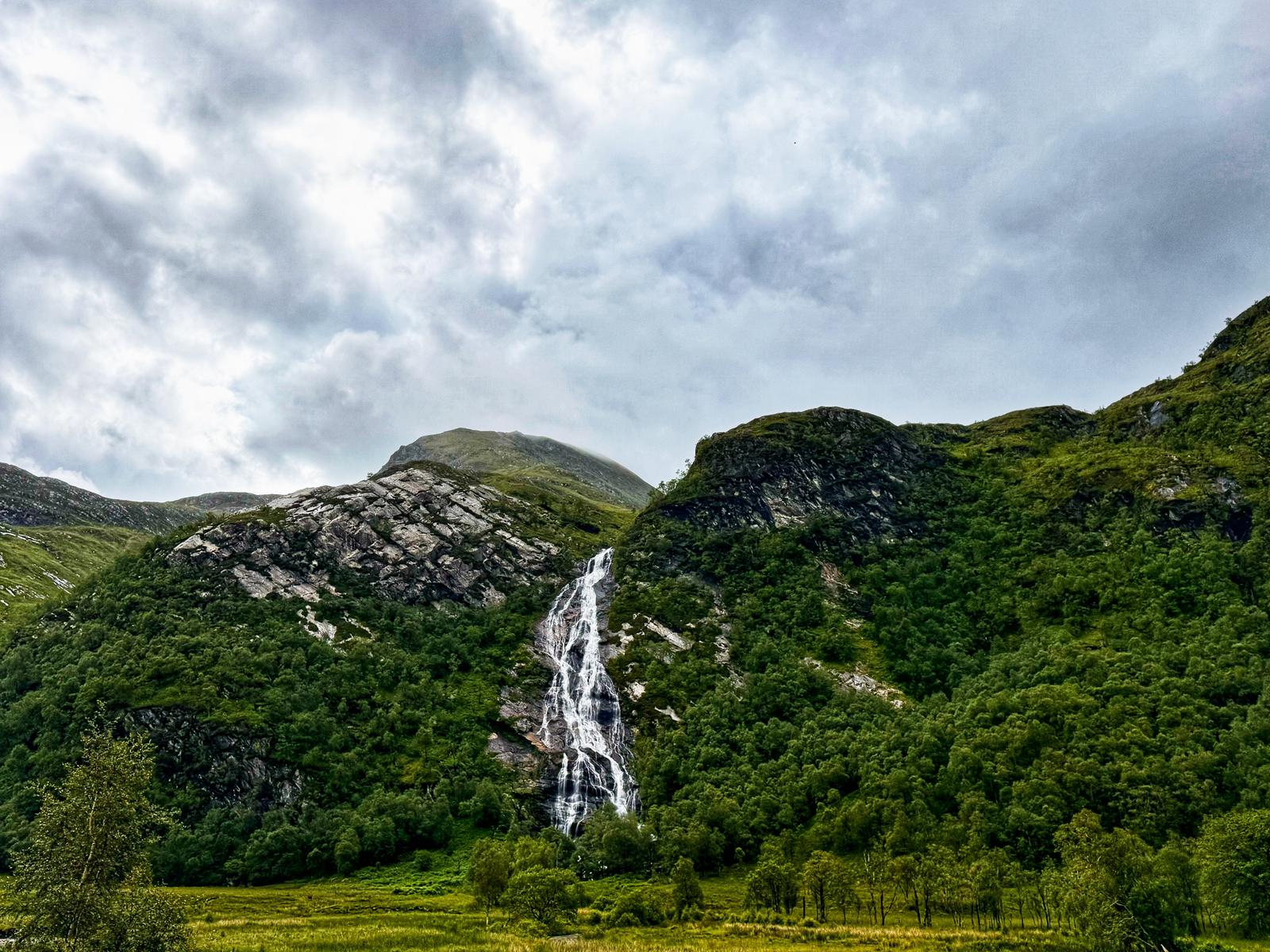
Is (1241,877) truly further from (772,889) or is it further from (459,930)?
(459,930)

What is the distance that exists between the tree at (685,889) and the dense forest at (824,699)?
1.68 ft

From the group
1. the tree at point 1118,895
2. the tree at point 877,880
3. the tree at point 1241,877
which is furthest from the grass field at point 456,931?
the tree at point 1241,877

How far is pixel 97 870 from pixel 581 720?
90550 millimetres

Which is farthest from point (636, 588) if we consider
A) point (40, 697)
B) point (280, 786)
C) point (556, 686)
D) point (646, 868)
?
point (40, 697)

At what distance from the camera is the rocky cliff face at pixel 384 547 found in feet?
457

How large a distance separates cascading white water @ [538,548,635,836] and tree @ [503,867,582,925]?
120 feet

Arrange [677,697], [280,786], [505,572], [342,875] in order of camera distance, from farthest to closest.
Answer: [505,572]
[677,697]
[280,786]
[342,875]

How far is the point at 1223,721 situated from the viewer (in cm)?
8181

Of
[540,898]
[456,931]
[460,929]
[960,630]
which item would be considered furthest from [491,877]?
[960,630]

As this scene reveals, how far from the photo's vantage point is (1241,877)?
179ft

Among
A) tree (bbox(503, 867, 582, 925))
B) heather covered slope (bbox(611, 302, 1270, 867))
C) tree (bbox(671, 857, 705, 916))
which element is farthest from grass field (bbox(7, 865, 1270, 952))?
heather covered slope (bbox(611, 302, 1270, 867))

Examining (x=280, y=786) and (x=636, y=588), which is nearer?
(x=280, y=786)

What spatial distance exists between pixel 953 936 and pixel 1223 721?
53.9 metres

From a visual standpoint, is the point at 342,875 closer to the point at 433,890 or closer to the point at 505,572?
the point at 433,890
